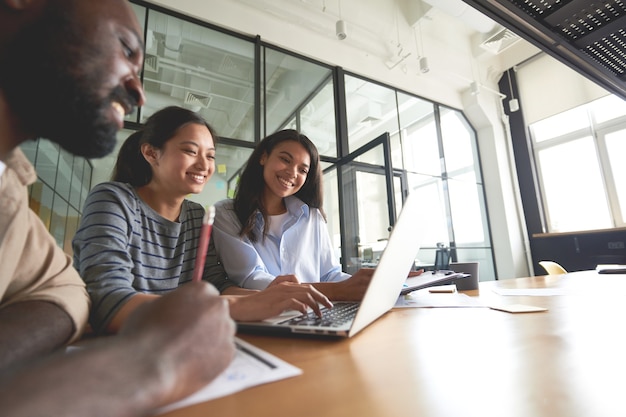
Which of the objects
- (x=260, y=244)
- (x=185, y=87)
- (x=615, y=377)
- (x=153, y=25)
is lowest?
(x=615, y=377)

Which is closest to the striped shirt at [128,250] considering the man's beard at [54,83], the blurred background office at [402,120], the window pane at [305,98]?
the man's beard at [54,83]

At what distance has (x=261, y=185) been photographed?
141 centimetres

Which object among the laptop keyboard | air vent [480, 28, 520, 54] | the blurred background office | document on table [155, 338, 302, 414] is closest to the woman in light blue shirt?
the laptop keyboard

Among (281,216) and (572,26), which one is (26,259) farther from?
(572,26)

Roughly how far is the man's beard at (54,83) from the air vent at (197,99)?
3.06m

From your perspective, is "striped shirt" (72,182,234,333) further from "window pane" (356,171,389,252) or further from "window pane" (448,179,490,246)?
"window pane" (448,179,490,246)

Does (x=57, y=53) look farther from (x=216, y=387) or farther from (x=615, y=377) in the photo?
(x=615, y=377)

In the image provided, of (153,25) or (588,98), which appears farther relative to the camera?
(588,98)

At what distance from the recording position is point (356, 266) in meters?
3.50

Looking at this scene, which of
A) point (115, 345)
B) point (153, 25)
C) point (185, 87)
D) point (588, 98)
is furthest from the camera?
point (588, 98)

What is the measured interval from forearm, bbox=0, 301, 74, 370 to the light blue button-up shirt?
56 cm

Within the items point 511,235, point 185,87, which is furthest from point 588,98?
point 185,87

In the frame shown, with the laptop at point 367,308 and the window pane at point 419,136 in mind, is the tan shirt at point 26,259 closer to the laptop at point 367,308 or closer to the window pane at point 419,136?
the laptop at point 367,308

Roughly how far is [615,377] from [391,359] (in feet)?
0.70
